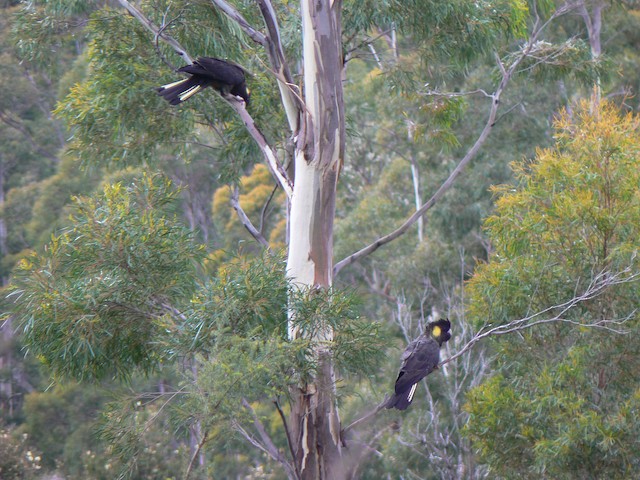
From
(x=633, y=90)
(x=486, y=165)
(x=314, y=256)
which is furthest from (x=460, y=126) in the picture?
(x=314, y=256)

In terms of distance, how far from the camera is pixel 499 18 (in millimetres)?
7637

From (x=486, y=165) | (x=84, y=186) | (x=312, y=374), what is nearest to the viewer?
(x=312, y=374)

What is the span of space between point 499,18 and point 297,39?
1.66 meters

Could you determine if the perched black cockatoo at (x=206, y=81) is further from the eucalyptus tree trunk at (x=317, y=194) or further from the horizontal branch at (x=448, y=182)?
the horizontal branch at (x=448, y=182)

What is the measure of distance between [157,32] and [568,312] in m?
3.64

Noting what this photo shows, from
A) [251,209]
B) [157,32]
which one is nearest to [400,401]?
[157,32]

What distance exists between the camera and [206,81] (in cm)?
591

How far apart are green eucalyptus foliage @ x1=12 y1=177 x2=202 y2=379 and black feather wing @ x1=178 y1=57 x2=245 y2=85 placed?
2.81 ft

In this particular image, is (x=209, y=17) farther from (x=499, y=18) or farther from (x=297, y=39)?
(x=499, y=18)

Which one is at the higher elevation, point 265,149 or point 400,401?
point 265,149

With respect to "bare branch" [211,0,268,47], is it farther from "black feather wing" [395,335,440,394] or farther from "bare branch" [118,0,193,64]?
"black feather wing" [395,335,440,394]

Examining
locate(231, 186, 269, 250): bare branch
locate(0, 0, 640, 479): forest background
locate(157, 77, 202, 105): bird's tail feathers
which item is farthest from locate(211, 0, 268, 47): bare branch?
locate(231, 186, 269, 250): bare branch

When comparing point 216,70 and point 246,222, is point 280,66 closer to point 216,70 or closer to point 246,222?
point 216,70

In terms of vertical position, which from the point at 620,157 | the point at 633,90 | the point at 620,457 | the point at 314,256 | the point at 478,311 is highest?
the point at 314,256
